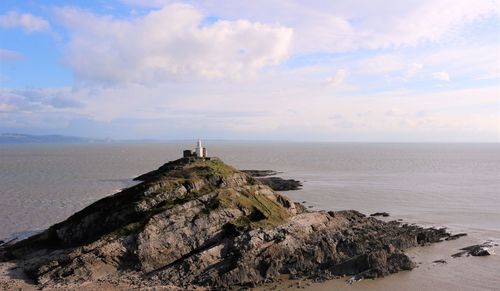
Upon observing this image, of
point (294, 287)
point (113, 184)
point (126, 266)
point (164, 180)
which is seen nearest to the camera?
point (294, 287)

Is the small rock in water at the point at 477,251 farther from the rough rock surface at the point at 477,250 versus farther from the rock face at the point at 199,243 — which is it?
the rock face at the point at 199,243

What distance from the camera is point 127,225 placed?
33938 millimetres

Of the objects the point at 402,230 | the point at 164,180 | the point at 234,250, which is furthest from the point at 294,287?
the point at 402,230

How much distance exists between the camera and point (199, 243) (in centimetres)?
3362

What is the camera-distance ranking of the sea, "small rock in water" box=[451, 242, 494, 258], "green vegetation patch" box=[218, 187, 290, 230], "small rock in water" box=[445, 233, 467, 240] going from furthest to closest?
"small rock in water" box=[445, 233, 467, 240]
"small rock in water" box=[451, 242, 494, 258]
"green vegetation patch" box=[218, 187, 290, 230]
the sea

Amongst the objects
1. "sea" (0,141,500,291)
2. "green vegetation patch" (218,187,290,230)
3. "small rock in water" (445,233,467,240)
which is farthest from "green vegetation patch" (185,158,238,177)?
"small rock in water" (445,233,467,240)

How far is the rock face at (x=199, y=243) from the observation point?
30.4 metres

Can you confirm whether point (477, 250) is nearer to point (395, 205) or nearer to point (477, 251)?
point (477, 251)

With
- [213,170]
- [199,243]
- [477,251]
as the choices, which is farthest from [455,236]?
[199,243]

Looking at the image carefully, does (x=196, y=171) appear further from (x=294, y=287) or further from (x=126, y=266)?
(x=294, y=287)

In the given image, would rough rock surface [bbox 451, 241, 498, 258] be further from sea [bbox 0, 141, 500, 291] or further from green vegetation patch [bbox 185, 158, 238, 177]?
green vegetation patch [bbox 185, 158, 238, 177]

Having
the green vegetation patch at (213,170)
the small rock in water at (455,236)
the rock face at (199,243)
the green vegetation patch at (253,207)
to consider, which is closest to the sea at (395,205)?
the small rock in water at (455,236)

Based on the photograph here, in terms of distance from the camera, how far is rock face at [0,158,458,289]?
1197 inches

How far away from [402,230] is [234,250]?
67.2ft
